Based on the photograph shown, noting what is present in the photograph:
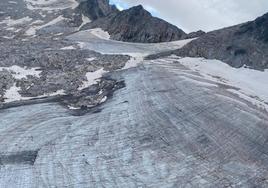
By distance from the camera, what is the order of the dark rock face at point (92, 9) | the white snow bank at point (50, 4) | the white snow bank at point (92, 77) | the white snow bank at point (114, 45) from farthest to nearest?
the white snow bank at point (50, 4) < the dark rock face at point (92, 9) < the white snow bank at point (114, 45) < the white snow bank at point (92, 77)

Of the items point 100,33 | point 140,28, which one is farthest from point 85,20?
point 140,28

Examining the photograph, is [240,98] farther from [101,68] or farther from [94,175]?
[101,68]

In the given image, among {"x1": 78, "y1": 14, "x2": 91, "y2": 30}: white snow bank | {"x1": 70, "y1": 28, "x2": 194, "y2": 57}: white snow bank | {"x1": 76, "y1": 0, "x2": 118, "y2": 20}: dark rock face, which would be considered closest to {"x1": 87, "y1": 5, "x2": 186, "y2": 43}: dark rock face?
{"x1": 70, "y1": 28, "x2": 194, "y2": 57}: white snow bank

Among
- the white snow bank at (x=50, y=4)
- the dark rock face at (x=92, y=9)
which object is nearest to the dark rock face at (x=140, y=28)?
the dark rock face at (x=92, y=9)

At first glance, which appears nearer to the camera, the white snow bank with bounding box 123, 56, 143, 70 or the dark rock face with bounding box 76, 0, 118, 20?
the white snow bank with bounding box 123, 56, 143, 70

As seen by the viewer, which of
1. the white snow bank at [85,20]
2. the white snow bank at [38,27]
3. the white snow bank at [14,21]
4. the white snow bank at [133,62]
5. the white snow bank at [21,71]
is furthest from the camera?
the white snow bank at [85,20]

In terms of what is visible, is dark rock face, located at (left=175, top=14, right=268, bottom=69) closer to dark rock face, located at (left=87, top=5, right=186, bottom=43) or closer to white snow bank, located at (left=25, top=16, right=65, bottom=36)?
dark rock face, located at (left=87, top=5, right=186, bottom=43)

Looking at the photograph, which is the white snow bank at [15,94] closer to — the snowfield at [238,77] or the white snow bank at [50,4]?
the snowfield at [238,77]
